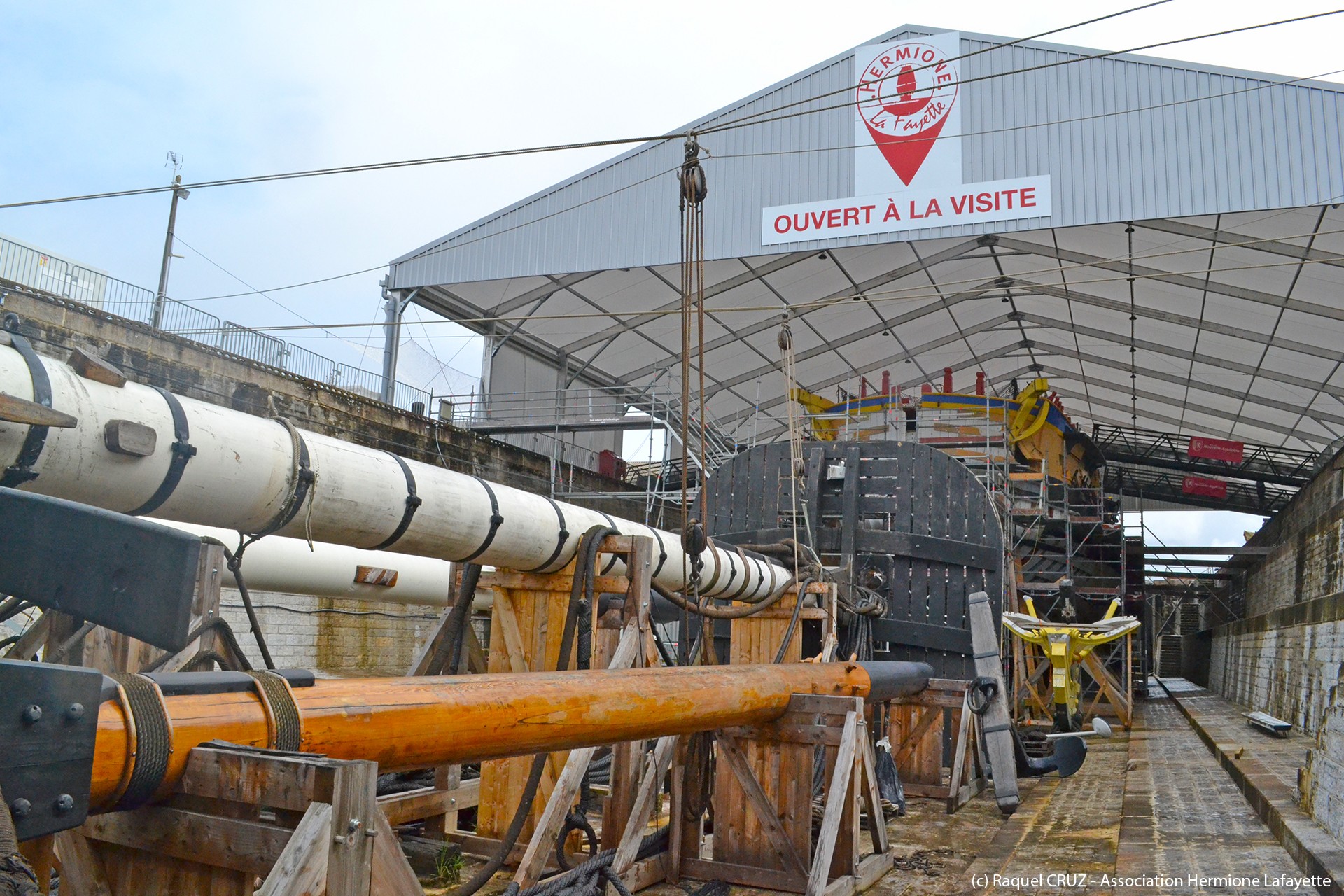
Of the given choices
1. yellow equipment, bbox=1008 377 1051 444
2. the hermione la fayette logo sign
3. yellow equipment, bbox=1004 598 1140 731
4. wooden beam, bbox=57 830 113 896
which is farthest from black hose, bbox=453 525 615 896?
yellow equipment, bbox=1008 377 1051 444

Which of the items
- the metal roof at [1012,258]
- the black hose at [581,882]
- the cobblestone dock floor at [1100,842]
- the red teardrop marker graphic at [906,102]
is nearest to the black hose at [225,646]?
the black hose at [581,882]

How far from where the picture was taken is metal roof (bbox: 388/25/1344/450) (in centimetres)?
1422

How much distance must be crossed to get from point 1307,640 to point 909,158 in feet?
28.0

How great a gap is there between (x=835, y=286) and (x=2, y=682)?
59.1 ft

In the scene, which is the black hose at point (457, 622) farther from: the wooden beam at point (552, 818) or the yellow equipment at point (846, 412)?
the yellow equipment at point (846, 412)

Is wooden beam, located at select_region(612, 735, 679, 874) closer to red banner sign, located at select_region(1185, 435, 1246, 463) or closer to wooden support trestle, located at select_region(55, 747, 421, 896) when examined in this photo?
wooden support trestle, located at select_region(55, 747, 421, 896)

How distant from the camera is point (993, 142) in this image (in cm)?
1530

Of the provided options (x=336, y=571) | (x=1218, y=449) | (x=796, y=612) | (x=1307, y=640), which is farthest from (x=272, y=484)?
(x=1218, y=449)

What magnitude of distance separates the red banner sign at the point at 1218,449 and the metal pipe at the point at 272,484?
2550 centimetres

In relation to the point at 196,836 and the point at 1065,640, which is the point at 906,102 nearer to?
the point at 1065,640

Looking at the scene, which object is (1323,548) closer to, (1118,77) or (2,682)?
(1118,77)

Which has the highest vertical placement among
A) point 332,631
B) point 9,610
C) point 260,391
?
point 260,391

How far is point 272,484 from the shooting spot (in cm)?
369

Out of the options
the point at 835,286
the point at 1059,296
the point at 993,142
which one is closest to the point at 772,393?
the point at 835,286
